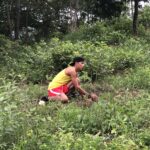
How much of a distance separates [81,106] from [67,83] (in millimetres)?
1352

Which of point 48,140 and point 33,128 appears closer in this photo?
point 48,140

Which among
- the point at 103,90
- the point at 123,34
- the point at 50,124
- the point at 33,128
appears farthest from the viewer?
the point at 123,34

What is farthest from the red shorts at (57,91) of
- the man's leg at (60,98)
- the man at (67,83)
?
the man's leg at (60,98)

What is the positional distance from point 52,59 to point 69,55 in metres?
0.51

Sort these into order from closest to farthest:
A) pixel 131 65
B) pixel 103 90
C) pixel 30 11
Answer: pixel 103 90 → pixel 131 65 → pixel 30 11

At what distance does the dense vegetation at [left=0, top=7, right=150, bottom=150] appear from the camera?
19.3 feet

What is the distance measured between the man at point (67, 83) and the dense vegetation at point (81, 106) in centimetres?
30

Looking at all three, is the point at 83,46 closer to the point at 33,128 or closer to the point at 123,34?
the point at 123,34

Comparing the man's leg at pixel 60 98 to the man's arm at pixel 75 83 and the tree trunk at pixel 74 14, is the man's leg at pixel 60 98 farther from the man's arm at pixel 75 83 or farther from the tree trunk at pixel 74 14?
the tree trunk at pixel 74 14

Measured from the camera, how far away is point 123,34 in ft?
58.6

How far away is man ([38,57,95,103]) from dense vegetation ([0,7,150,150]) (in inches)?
11.7

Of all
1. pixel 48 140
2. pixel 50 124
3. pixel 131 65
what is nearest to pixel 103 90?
pixel 131 65

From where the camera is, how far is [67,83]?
9.89 m

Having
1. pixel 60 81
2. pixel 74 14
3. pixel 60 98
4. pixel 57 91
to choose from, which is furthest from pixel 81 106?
pixel 74 14
